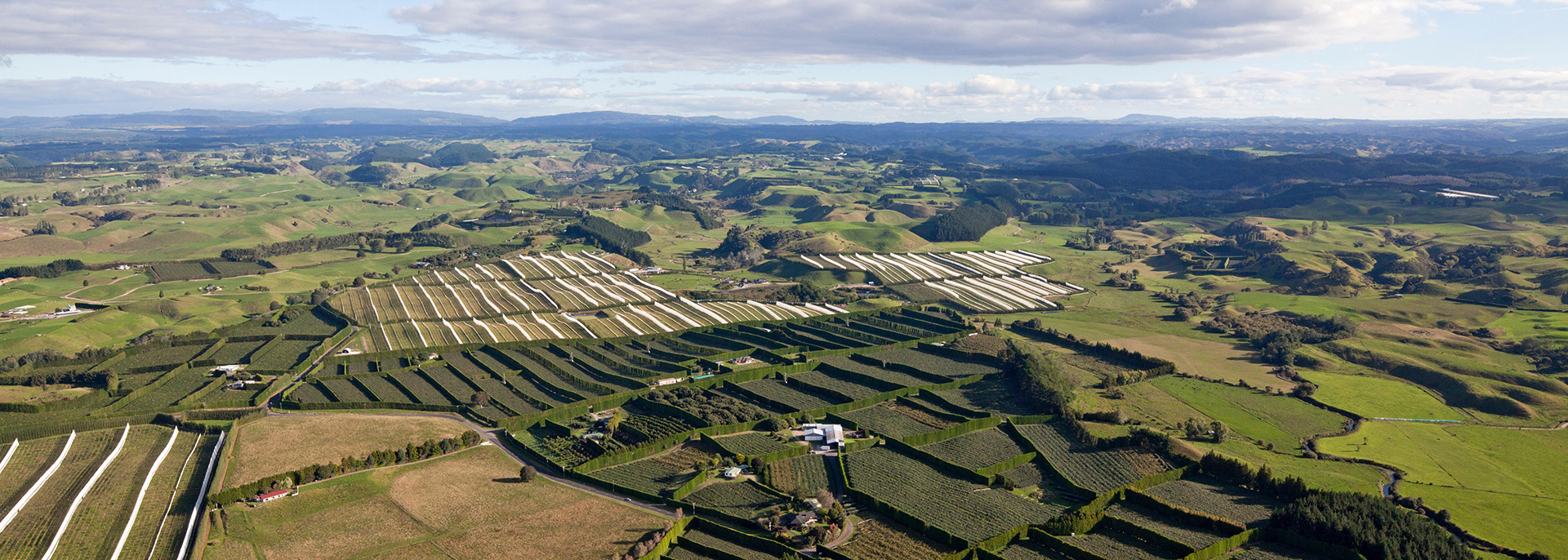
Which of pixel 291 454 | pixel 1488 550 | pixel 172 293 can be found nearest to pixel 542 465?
pixel 291 454

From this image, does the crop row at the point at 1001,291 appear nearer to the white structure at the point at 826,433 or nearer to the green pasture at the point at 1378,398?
the green pasture at the point at 1378,398

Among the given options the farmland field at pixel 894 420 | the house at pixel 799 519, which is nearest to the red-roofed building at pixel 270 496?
the house at pixel 799 519

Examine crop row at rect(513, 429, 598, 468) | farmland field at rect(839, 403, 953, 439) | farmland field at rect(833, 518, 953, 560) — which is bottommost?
crop row at rect(513, 429, 598, 468)

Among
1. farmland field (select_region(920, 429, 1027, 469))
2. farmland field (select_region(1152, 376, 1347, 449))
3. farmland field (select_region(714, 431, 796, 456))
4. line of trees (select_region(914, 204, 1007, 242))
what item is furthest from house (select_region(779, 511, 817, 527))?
line of trees (select_region(914, 204, 1007, 242))

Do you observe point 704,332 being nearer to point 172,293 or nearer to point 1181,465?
point 1181,465

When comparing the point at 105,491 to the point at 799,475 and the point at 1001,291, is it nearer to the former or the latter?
the point at 799,475

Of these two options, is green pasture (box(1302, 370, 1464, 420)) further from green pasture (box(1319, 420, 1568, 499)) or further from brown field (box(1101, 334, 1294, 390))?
brown field (box(1101, 334, 1294, 390))
